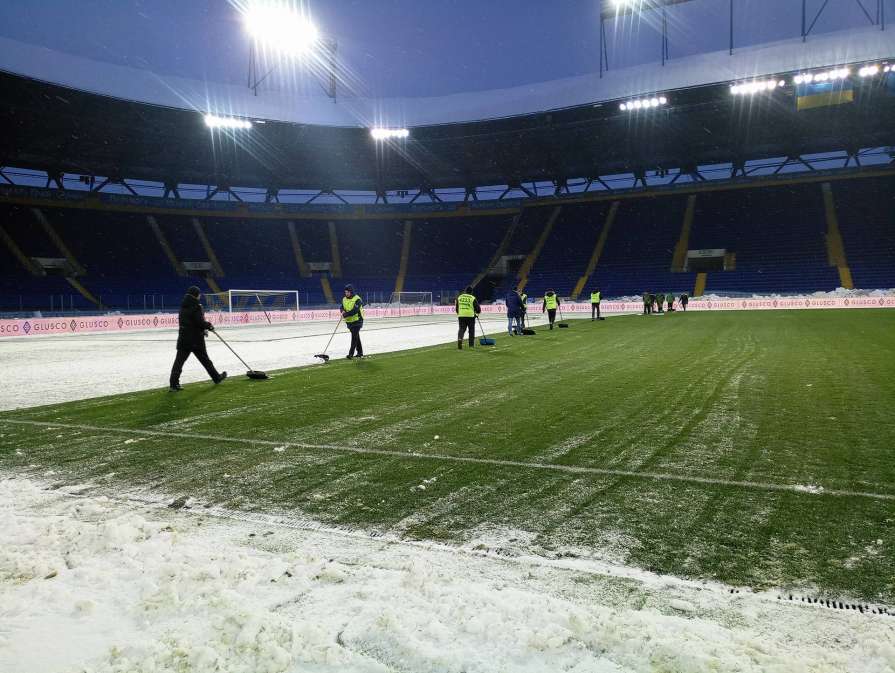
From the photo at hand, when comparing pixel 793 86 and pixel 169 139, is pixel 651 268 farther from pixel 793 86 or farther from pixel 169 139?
pixel 169 139

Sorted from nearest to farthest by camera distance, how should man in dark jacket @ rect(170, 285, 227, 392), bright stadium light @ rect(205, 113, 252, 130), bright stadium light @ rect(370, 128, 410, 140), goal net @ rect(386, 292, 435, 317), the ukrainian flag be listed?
man in dark jacket @ rect(170, 285, 227, 392) → the ukrainian flag → goal net @ rect(386, 292, 435, 317) → bright stadium light @ rect(205, 113, 252, 130) → bright stadium light @ rect(370, 128, 410, 140)

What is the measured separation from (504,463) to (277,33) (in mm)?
50465

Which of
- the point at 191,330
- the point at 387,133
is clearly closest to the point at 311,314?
the point at 387,133

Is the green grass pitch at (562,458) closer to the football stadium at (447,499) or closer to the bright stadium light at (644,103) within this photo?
the football stadium at (447,499)

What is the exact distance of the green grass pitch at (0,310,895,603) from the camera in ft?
12.0

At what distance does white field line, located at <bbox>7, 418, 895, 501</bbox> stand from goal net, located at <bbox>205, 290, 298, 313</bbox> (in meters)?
29.2

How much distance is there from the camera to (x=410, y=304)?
47719 mm

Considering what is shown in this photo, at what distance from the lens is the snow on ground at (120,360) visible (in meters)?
10.2

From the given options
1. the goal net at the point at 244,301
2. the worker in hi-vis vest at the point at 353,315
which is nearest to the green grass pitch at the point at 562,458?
the worker in hi-vis vest at the point at 353,315

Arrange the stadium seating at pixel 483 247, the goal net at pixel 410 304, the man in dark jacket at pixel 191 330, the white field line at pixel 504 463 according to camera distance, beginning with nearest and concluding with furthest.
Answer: the white field line at pixel 504 463
the man in dark jacket at pixel 191 330
the stadium seating at pixel 483 247
the goal net at pixel 410 304

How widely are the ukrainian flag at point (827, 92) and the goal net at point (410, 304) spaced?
95.5 feet

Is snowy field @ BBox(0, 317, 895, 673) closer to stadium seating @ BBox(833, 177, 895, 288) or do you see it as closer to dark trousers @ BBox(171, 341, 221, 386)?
dark trousers @ BBox(171, 341, 221, 386)

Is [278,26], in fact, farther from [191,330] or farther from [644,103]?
[191,330]

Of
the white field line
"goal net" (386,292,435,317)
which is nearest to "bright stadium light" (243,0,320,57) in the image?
"goal net" (386,292,435,317)
